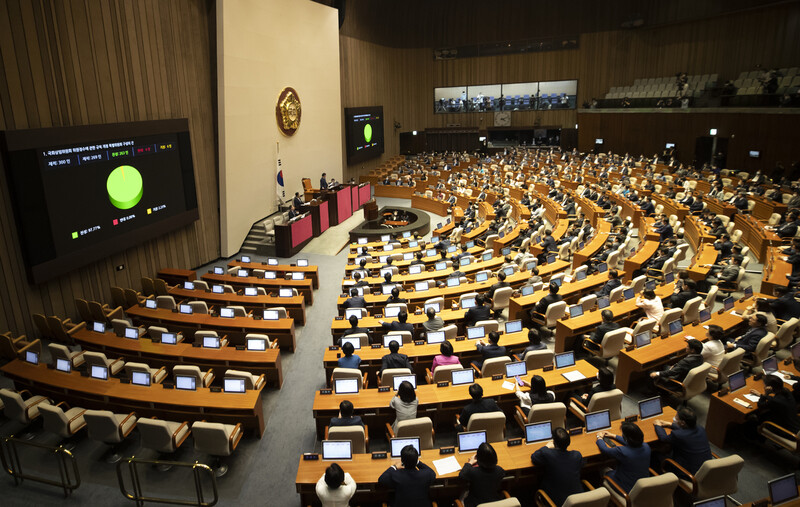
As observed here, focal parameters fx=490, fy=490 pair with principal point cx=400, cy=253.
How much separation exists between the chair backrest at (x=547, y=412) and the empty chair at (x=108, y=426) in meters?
4.98

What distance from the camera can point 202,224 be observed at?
48.1 feet

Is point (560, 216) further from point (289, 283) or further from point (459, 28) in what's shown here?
point (459, 28)

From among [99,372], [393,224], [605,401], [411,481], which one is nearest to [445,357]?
[605,401]

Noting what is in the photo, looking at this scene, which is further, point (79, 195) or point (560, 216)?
point (560, 216)

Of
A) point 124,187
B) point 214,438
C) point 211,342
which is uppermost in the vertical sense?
point 124,187

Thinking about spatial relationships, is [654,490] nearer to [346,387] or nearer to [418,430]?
[418,430]

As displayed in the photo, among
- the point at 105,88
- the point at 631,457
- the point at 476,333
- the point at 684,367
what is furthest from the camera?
the point at 105,88

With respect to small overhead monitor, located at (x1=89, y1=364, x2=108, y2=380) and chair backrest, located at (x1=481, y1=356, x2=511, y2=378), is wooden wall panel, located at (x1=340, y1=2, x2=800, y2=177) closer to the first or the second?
small overhead monitor, located at (x1=89, y1=364, x2=108, y2=380)

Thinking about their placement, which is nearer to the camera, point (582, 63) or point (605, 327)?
point (605, 327)

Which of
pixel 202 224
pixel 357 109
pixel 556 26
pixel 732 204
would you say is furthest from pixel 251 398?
pixel 556 26

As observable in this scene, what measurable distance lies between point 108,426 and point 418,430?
3.80m

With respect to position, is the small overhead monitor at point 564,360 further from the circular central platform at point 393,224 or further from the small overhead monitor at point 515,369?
the circular central platform at point 393,224

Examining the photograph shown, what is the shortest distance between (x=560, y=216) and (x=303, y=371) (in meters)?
11.2

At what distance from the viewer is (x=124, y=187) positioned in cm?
1141
